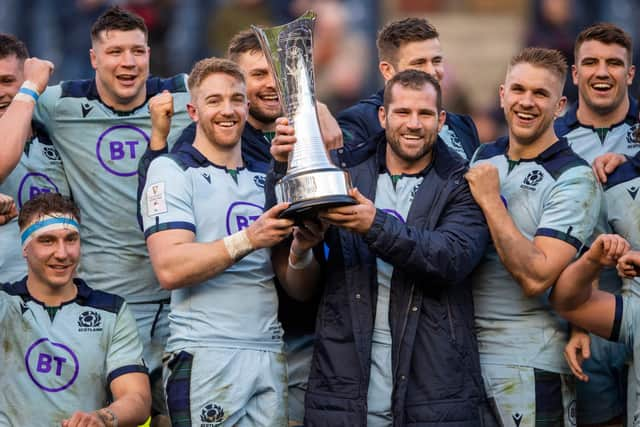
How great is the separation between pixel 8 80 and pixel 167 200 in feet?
4.45

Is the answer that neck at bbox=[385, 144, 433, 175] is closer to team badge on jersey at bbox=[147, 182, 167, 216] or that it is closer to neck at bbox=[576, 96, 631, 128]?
team badge on jersey at bbox=[147, 182, 167, 216]

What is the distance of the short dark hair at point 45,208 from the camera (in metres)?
6.66

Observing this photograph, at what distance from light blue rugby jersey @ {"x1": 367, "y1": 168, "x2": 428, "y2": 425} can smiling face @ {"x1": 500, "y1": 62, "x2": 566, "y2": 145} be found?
53 centimetres

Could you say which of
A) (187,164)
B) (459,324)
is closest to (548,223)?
(459,324)

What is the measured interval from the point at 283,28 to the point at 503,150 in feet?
4.14

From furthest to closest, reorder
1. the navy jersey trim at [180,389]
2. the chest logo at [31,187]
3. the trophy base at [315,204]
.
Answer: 1. the chest logo at [31,187]
2. the navy jersey trim at [180,389]
3. the trophy base at [315,204]

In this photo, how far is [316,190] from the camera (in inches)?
231

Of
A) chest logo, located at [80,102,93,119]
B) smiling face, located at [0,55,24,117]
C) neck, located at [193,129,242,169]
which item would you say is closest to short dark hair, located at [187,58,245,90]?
neck, located at [193,129,242,169]

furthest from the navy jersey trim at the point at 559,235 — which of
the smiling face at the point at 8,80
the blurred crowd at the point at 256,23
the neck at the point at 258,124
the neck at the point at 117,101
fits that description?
the blurred crowd at the point at 256,23

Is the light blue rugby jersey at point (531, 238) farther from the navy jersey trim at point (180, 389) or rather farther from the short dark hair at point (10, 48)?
the short dark hair at point (10, 48)

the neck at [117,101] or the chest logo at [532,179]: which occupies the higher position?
the neck at [117,101]

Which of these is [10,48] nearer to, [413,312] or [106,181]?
[106,181]

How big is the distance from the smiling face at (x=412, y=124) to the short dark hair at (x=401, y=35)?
99 cm

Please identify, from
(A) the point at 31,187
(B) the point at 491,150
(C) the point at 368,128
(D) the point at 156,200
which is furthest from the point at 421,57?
(A) the point at 31,187
